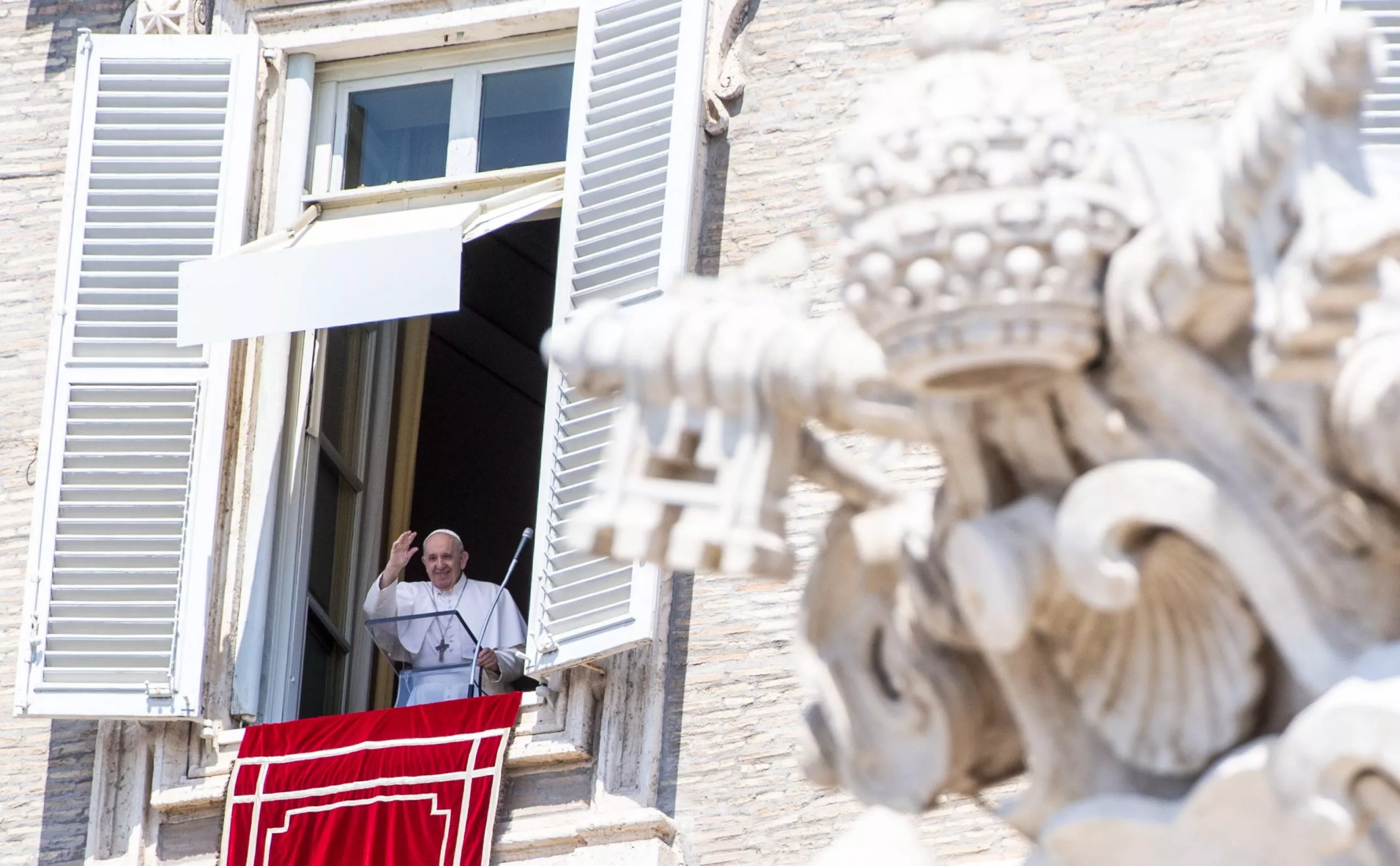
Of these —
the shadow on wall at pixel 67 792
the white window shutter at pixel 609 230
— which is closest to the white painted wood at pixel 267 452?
the shadow on wall at pixel 67 792

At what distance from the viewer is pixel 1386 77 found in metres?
9.30

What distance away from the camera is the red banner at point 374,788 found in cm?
968

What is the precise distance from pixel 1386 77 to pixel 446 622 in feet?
9.90

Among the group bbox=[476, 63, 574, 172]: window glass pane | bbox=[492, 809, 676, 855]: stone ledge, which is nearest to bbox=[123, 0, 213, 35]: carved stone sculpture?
bbox=[476, 63, 574, 172]: window glass pane

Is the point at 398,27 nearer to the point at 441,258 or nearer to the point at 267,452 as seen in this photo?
the point at 441,258

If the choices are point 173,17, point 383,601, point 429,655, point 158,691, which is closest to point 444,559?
point 383,601

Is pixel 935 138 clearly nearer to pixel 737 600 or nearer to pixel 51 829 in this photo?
pixel 737 600

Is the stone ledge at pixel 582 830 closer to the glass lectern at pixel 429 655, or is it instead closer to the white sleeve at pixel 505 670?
the white sleeve at pixel 505 670

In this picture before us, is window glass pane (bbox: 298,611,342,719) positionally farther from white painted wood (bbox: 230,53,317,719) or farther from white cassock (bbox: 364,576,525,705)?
white painted wood (bbox: 230,53,317,719)

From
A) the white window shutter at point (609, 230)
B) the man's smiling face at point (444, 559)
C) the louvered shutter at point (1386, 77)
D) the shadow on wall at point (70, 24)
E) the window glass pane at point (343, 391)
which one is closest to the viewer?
the louvered shutter at point (1386, 77)

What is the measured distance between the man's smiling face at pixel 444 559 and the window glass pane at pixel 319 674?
36 centimetres

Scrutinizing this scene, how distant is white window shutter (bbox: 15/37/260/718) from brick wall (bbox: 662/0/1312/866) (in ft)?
4.61

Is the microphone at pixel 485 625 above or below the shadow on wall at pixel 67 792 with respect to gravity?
above

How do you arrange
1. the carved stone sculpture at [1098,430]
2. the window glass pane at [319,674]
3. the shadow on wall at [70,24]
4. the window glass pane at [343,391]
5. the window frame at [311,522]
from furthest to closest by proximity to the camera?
the shadow on wall at [70,24], the window glass pane at [343,391], the window glass pane at [319,674], the window frame at [311,522], the carved stone sculpture at [1098,430]
